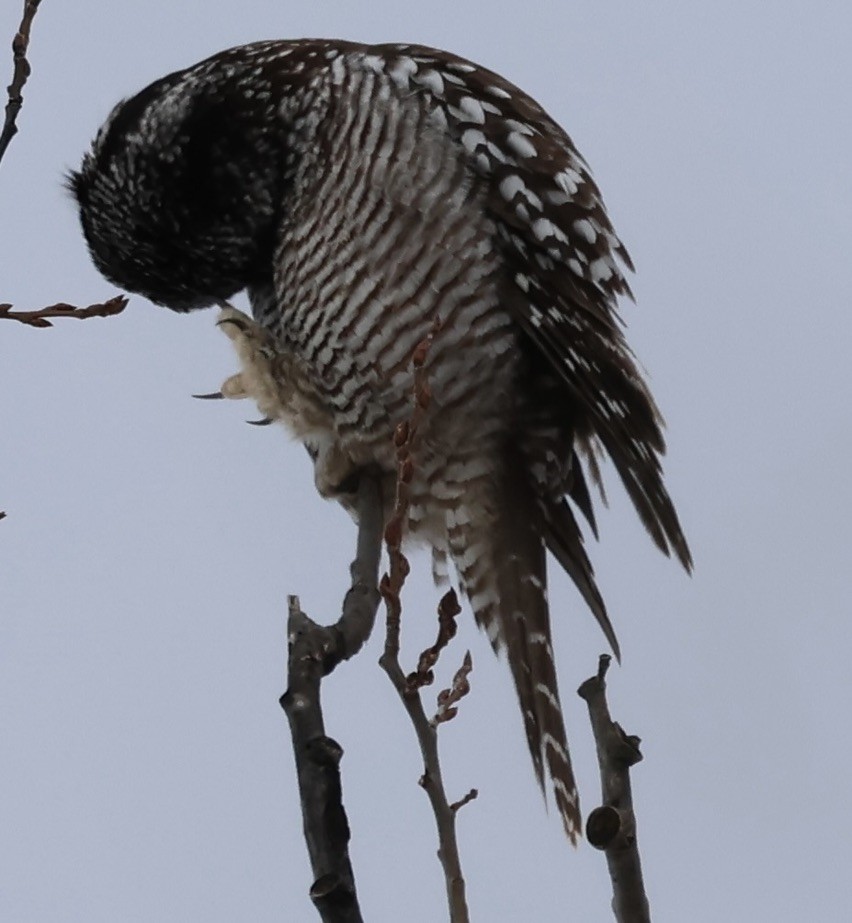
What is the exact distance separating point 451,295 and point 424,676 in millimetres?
1767

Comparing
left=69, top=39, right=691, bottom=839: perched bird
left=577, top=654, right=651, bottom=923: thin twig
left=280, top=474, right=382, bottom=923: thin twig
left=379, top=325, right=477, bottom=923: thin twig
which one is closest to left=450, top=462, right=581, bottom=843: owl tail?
left=69, top=39, right=691, bottom=839: perched bird

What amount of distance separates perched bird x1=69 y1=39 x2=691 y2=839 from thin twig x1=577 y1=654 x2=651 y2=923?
1.61 metres

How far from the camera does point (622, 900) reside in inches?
79.0

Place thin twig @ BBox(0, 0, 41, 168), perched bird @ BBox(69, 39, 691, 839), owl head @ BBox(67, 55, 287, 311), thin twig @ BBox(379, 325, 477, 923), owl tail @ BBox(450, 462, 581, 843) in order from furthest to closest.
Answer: owl head @ BBox(67, 55, 287, 311) < owl tail @ BBox(450, 462, 581, 843) < perched bird @ BBox(69, 39, 691, 839) < thin twig @ BBox(0, 0, 41, 168) < thin twig @ BBox(379, 325, 477, 923)

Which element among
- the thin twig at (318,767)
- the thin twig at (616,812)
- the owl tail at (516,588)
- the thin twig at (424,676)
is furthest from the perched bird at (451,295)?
the thin twig at (616,812)

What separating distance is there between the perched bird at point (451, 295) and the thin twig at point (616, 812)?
1.61 metres

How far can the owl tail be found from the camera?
13.4 feet

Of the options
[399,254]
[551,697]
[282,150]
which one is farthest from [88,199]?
[551,697]

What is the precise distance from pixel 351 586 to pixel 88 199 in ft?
5.26

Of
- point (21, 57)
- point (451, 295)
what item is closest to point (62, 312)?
point (21, 57)

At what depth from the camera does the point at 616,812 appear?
2074mm

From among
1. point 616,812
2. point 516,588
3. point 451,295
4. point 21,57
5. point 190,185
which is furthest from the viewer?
point 190,185

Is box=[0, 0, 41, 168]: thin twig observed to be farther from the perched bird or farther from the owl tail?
the owl tail

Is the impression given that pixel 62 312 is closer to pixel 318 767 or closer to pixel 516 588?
pixel 318 767
